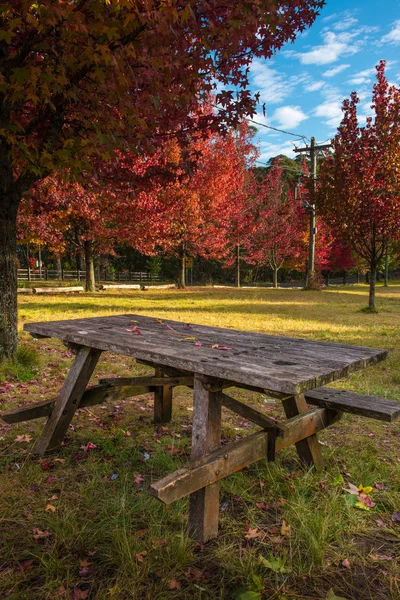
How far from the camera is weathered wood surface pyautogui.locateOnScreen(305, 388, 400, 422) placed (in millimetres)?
2727

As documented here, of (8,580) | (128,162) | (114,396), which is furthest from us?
(128,162)

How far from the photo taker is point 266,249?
3025cm

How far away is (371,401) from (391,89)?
13.2m

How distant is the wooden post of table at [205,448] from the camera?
7.50 ft

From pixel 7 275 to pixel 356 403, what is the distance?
421cm

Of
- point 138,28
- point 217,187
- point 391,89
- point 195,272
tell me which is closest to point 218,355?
point 138,28

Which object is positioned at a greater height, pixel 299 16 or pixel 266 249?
pixel 299 16

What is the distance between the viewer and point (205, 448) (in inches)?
94.2

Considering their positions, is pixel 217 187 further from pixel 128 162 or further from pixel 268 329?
pixel 128 162

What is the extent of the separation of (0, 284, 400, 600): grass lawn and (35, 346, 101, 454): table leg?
0.45 feet

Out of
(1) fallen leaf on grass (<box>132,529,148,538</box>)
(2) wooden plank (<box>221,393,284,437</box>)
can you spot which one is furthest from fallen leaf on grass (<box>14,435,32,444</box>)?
(2) wooden plank (<box>221,393,284,437</box>)

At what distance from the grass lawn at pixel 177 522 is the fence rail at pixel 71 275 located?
2774 centimetres

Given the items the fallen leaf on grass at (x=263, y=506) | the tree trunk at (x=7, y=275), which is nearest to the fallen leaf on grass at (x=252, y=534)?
the fallen leaf on grass at (x=263, y=506)

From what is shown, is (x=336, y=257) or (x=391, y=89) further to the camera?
(x=336, y=257)
